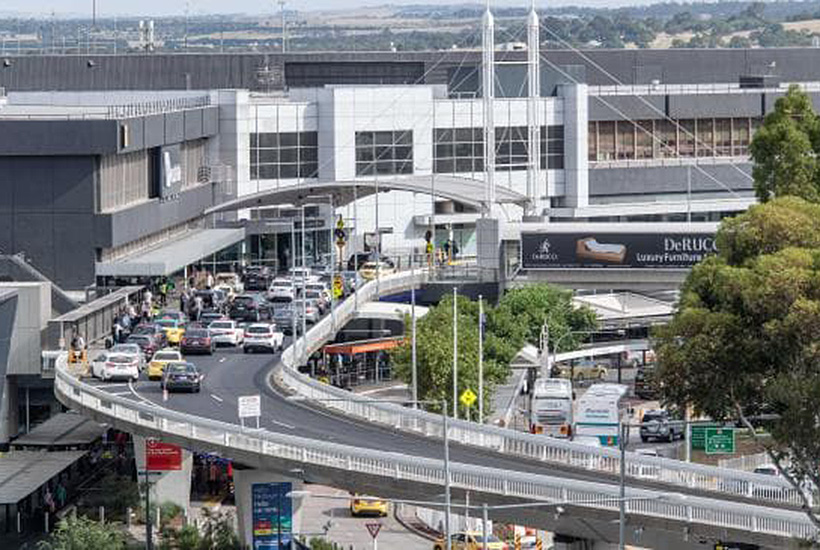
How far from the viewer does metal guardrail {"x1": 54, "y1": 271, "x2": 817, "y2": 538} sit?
59.3m

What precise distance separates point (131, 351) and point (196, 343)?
584 cm

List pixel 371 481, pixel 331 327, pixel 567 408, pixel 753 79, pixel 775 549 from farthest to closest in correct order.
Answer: pixel 753 79
pixel 331 327
pixel 567 408
pixel 371 481
pixel 775 549

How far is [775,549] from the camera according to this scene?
58531mm

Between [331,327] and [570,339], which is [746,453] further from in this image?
[570,339]

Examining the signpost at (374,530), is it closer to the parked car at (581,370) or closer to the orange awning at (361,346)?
the orange awning at (361,346)

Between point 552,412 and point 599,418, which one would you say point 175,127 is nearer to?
point 552,412

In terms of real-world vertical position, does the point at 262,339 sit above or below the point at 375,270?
below

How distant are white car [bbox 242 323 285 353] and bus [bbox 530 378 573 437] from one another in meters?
9.89

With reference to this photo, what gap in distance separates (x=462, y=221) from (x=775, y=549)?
85.9 metres

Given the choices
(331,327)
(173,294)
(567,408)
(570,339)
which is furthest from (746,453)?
(173,294)

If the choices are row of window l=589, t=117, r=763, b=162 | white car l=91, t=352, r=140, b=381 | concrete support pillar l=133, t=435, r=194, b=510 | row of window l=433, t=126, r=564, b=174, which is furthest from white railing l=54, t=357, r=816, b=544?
row of window l=589, t=117, r=763, b=162

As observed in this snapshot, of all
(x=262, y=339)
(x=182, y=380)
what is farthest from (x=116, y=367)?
(x=262, y=339)

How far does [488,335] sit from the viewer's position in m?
107

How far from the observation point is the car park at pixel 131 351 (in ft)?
289
